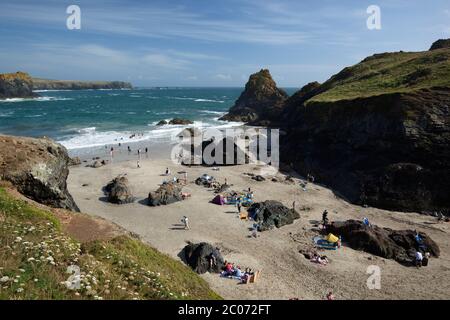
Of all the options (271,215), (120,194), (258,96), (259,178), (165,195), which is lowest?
(271,215)

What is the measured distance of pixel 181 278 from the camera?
1539cm

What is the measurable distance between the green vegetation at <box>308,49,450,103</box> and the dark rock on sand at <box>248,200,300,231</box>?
2461 centimetres

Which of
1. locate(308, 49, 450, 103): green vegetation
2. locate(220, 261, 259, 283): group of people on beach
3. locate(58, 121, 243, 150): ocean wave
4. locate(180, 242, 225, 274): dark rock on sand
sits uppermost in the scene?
locate(308, 49, 450, 103): green vegetation

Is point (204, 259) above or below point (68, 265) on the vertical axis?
below

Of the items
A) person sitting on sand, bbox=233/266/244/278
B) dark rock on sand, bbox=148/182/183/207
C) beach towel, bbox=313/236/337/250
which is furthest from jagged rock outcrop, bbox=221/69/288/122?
person sitting on sand, bbox=233/266/244/278

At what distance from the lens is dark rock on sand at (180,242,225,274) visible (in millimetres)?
22234

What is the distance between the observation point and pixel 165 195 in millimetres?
33844

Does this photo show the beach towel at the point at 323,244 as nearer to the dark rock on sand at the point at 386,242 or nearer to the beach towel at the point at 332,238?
the beach towel at the point at 332,238

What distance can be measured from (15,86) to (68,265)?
178 m

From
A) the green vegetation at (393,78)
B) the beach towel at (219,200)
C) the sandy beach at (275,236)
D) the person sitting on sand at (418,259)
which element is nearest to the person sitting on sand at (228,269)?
the sandy beach at (275,236)

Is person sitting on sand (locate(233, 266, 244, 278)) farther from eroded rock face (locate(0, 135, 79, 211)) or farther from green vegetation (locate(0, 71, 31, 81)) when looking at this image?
green vegetation (locate(0, 71, 31, 81))

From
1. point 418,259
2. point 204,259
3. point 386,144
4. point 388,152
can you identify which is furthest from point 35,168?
point 386,144

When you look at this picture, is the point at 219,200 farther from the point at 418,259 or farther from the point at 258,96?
the point at 258,96
